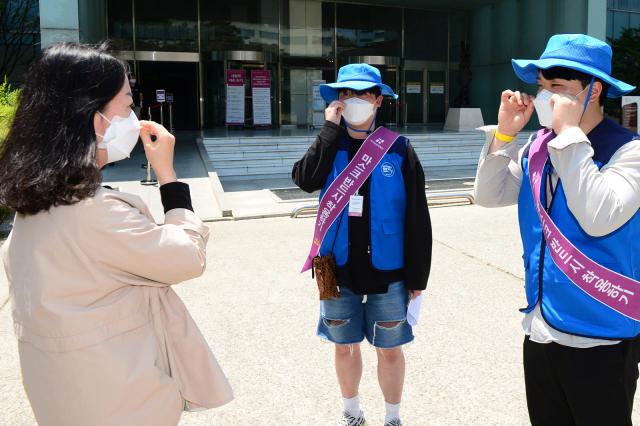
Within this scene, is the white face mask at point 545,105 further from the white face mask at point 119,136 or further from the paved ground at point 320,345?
the paved ground at point 320,345

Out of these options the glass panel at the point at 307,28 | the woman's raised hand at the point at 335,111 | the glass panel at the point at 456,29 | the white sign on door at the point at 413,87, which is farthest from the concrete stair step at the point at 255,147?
the glass panel at the point at 456,29

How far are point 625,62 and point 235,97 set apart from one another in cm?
1625

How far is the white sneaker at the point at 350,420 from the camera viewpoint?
2885 mm

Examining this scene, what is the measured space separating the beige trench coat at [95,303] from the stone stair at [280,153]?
12.0 meters

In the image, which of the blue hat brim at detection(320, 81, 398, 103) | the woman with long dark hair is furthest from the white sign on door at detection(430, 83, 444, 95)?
the woman with long dark hair

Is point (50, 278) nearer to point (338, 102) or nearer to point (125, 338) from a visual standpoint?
point (125, 338)

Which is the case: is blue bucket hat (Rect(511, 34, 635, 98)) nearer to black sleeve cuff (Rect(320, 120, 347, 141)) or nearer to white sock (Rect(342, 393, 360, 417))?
black sleeve cuff (Rect(320, 120, 347, 141))

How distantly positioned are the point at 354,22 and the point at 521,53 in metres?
7.03

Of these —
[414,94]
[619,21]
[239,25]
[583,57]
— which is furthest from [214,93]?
[583,57]

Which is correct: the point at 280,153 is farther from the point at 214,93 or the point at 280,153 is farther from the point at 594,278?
the point at 594,278

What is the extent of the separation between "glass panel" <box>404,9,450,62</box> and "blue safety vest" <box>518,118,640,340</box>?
922 inches

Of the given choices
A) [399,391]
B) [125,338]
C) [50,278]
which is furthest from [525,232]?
[50,278]

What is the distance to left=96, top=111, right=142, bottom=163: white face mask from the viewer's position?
1.68 m

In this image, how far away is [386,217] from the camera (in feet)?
8.79
